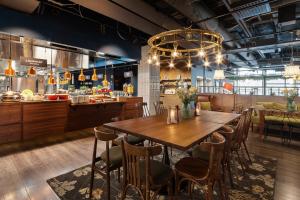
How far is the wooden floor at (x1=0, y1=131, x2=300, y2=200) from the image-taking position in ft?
7.29

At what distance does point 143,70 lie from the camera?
7.04 meters

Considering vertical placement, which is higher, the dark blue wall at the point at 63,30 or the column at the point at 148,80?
the dark blue wall at the point at 63,30

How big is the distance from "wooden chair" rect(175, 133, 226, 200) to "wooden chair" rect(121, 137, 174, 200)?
16 centimetres

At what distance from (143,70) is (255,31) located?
4.49m

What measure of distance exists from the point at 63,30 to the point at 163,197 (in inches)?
177

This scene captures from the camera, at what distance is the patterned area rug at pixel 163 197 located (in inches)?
84.4

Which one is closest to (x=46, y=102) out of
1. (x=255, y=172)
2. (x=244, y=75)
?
(x=255, y=172)

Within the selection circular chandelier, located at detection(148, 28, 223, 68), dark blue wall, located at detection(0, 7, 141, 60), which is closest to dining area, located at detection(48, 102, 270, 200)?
circular chandelier, located at detection(148, 28, 223, 68)

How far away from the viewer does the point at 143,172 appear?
1.66 m

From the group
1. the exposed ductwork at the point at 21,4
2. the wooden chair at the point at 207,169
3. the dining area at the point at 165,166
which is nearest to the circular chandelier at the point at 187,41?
the dining area at the point at 165,166

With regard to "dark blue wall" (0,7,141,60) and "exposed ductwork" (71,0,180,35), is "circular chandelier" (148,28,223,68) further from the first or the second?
"dark blue wall" (0,7,141,60)

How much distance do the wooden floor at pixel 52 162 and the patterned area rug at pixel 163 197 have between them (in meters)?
0.10

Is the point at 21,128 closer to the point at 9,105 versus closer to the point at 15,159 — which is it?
the point at 9,105

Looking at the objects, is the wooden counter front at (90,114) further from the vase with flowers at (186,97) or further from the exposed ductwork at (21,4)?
the vase with flowers at (186,97)
